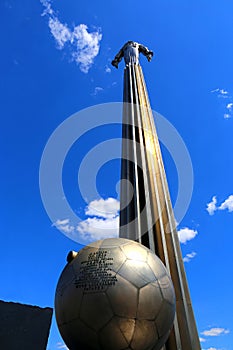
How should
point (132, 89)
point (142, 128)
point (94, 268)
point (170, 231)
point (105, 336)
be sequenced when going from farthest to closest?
point (132, 89) < point (142, 128) < point (170, 231) < point (94, 268) < point (105, 336)

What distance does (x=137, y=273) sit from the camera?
3.82 metres

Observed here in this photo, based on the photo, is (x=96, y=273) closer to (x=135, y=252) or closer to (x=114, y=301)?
(x=114, y=301)

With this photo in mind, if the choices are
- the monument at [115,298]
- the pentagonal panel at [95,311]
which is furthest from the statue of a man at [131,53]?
→ the pentagonal panel at [95,311]

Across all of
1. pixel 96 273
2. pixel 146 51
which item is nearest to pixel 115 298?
pixel 96 273

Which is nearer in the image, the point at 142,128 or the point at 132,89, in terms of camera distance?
the point at 142,128

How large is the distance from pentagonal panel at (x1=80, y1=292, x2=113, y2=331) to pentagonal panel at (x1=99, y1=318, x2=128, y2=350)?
0.07m

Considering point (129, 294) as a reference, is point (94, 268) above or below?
above

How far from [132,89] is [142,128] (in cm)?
374

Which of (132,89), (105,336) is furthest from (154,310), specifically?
(132,89)

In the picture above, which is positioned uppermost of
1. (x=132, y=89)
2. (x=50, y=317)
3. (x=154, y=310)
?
(x=132, y=89)

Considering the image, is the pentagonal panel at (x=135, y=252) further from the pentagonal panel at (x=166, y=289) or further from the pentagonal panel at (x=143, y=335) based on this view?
the pentagonal panel at (x=143, y=335)

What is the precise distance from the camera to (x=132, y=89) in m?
17.7

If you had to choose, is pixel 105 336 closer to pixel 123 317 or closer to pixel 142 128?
pixel 123 317

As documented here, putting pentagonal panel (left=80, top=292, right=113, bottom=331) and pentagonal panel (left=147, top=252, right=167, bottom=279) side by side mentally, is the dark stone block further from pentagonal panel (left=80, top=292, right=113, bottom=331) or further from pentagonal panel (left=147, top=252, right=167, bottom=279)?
pentagonal panel (left=147, top=252, right=167, bottom=279)
